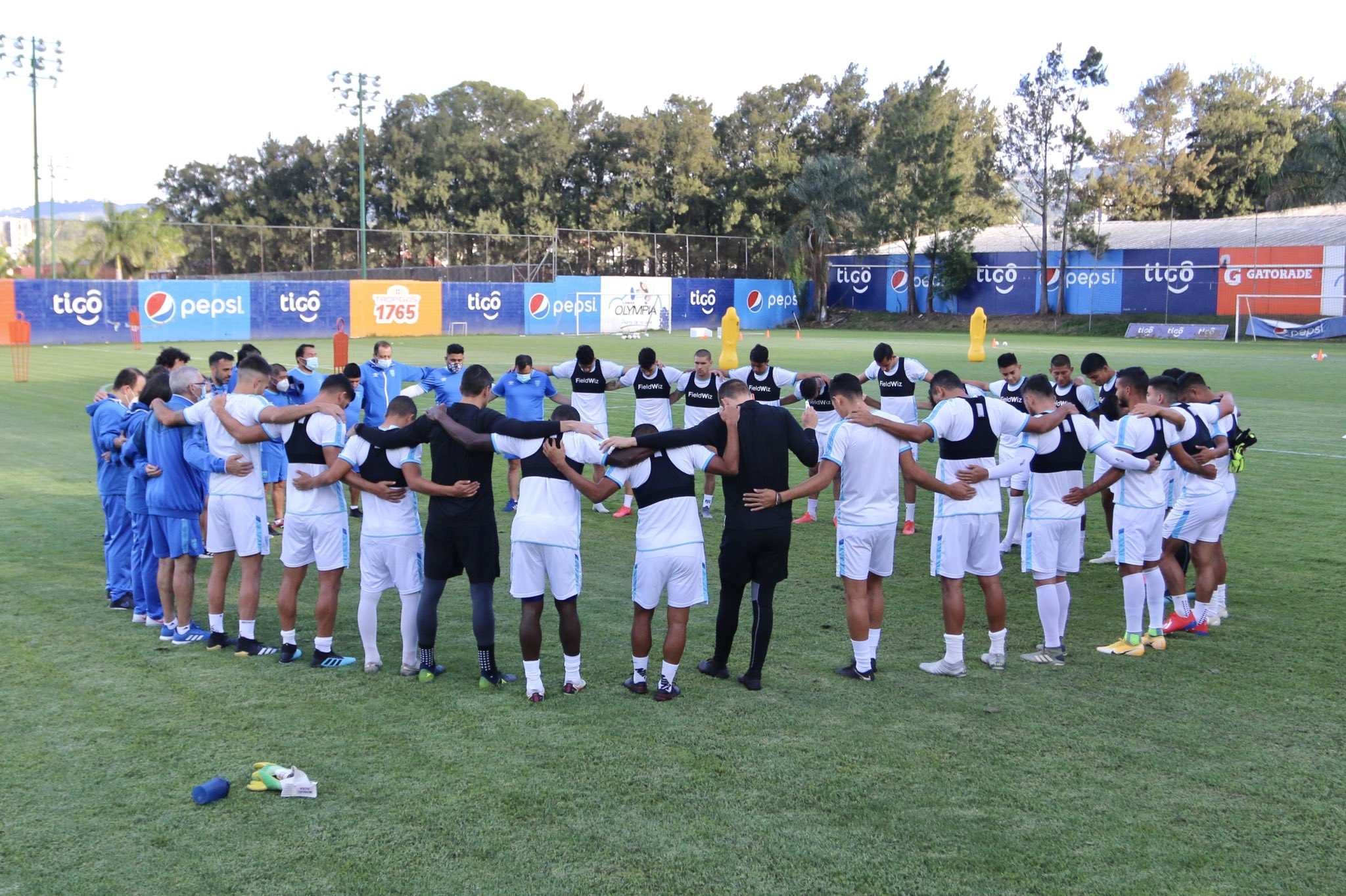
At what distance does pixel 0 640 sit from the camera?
8.17m

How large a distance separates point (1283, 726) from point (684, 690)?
3686 millimetres

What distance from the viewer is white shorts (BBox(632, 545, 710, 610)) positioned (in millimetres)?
6754

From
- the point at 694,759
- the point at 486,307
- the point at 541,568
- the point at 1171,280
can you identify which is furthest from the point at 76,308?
the point at 1171,280

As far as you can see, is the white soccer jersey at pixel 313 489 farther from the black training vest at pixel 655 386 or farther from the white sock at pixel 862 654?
the black training vest at pixel 655 386

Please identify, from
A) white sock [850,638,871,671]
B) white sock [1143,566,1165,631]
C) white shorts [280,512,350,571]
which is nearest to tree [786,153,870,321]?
white sock [1143,566,1165,631]

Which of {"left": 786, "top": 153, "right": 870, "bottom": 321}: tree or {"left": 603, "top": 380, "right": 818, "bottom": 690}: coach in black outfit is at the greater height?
{"left": 786, "top": 153, "right": 870, "bottom": 321}: tree

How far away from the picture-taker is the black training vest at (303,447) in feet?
24.6

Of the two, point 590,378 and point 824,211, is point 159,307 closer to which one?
point 590,378

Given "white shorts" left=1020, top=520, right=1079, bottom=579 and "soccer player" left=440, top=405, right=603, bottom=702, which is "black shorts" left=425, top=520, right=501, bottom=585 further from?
"white shorts" left=1020, top=520, right=1079, bottom=579

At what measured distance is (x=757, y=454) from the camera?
6.94 m

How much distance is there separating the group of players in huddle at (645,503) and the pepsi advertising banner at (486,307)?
148 feet

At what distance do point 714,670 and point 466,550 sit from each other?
190 centimetres

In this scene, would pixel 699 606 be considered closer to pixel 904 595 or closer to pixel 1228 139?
pixel 904 595

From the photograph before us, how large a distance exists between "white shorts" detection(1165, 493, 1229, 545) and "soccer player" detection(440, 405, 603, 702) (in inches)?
191
